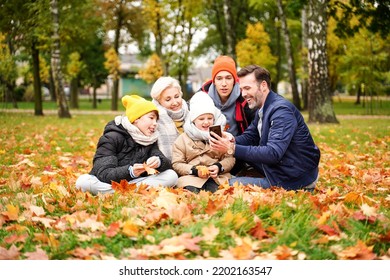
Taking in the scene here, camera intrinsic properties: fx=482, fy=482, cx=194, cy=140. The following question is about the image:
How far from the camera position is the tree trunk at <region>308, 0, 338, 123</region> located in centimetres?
1365

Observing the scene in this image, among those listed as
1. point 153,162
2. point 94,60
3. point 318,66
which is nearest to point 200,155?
point 153,162

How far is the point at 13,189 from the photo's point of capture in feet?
17.0

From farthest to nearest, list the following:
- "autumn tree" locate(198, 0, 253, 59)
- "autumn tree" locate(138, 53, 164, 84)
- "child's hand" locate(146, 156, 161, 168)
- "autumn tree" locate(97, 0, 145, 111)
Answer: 1. "autumn tree" locate(198, 0, 253, 59)
2. "autumn tree" locate(97, 0, 145, 111)
3. "autumn tree" locate(138, 53, 164, 84)
4. "child's hand" locate(146, 156, 161, 168)

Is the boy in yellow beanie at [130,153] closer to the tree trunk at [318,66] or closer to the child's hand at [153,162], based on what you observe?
the child's hand at [153,162]

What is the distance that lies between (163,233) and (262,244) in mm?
645

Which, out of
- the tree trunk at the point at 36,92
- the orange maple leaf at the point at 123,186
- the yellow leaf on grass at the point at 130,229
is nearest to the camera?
the yellow leaf on grass at the point at 130,229

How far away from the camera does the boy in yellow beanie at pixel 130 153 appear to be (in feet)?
15.9

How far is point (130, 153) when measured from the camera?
505 cm

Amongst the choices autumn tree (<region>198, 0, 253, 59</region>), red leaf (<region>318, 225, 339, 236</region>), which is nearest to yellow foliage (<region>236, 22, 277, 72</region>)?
autumn tree (<region>198, 0, 253, 59</region>)

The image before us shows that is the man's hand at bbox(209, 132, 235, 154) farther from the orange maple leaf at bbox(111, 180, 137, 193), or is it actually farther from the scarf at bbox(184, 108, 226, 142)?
the orange maple leaf at bbox(111, 180, 137, 193)

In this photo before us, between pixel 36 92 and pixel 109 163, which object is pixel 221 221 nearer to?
pixel 109 163

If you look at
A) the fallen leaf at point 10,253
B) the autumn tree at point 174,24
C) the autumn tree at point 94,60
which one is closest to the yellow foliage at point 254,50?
the autumn tree at point 174,24

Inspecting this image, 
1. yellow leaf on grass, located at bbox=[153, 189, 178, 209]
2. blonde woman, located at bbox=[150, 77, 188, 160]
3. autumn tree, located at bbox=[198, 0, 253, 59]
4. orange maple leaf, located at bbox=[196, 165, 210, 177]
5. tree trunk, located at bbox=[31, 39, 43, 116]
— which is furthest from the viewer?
autumn tree, located at bbox=[198, 0, 253, 59]

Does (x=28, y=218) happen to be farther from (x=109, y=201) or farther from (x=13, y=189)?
(x=13, y=189)
